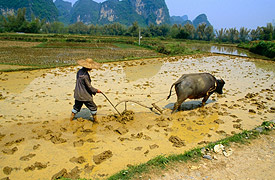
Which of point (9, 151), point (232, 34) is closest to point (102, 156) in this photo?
point (9, 151)

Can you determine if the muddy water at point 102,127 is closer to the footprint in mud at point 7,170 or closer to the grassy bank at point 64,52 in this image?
the footprint in mud at point 7,170

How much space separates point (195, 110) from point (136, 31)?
55522 mm

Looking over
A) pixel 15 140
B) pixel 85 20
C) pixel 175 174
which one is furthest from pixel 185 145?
pixel 85 20

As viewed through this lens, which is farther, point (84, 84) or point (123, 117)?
point (123, 117)

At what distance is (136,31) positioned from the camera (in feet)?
191

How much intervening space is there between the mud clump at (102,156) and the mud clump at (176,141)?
1.40 m

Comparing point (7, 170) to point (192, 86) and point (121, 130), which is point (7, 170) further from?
point (192, 86)

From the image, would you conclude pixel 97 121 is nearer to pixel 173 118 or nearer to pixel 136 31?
pixel 173 118

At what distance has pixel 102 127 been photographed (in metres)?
4.80

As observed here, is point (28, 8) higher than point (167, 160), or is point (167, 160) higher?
point (28, 8)

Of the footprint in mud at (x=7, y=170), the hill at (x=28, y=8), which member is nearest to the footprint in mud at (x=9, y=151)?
the footprint in mud at (x=7, y=170)

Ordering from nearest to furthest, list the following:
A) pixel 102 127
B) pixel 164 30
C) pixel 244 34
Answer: pixel 102 127 → pixel 244 34 → pixel 164 30

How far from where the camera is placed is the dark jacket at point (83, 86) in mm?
4539

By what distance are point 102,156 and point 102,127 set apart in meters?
1.29
